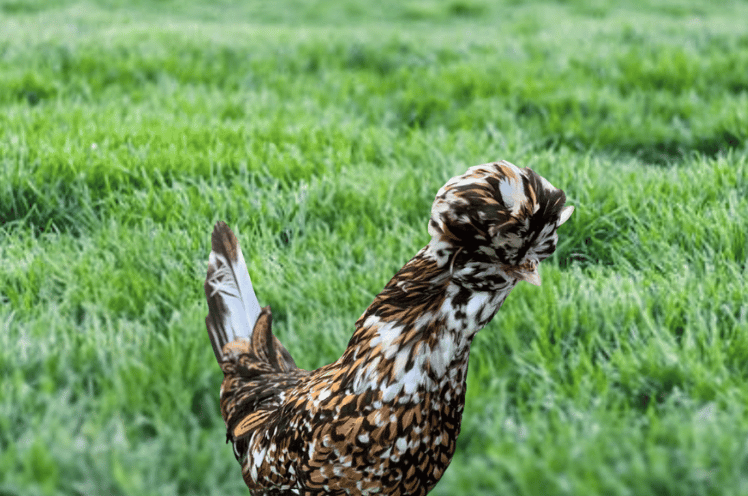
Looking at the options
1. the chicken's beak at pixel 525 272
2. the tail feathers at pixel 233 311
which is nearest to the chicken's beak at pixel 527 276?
the chicken's beak at pixel 525 272

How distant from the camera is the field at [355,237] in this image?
6.10 feet

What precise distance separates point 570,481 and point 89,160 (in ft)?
8.90

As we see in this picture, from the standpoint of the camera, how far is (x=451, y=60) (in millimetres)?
5668

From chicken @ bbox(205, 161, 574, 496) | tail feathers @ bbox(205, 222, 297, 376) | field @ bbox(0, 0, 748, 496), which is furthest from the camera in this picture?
tail feathers @ bbox(205, 222, 297, 376)

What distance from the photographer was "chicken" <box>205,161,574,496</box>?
1.23 m

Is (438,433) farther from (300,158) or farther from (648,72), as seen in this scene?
(648,72)

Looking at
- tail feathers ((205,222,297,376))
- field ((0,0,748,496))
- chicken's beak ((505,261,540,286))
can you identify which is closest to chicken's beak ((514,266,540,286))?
chicken's beak ((505,261,540,286))

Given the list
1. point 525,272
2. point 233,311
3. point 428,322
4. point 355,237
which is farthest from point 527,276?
point 355,237

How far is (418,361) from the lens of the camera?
1.37 metres

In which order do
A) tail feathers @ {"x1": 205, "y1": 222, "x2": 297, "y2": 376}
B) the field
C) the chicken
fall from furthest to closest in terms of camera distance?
tail feathers @ {"x1": 205, "y1": 222, "x2": 297, "y2": 376}, the field, the chicken

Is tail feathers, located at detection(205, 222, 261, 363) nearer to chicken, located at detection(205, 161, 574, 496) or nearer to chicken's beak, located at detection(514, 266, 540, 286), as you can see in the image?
chicken, located at detection(205, 161, 574, 496)

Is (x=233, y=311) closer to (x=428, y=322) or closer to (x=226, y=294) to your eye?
(x=226, y=294)

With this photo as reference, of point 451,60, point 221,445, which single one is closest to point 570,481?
point 221,445

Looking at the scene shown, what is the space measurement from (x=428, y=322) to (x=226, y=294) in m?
0.89
